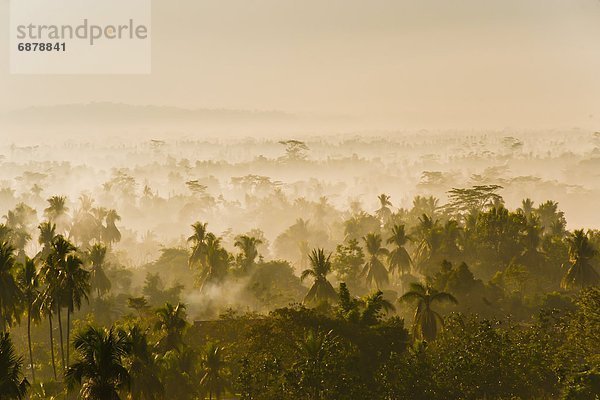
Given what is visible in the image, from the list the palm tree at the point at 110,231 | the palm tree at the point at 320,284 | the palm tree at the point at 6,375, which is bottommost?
the palm tree at the point at 110,231

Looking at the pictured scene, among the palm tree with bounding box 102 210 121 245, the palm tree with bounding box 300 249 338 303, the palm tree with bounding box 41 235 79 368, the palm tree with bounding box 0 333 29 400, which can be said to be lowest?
the palm tree with bounding box 102 210 121 245

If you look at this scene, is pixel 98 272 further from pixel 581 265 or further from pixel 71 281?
pixel 581 265

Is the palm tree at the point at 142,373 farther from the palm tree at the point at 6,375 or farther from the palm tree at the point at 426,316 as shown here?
the palm tree at the point at 426,316

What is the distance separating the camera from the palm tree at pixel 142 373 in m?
53.2

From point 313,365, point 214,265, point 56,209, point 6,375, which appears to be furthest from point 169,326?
point 56,209

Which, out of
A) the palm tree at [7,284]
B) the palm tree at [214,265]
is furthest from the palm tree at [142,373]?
the palm tree at [214,265]

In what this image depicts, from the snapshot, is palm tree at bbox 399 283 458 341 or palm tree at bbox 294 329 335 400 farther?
palm tree at bbox 399 283 458 341

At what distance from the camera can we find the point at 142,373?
54.0m

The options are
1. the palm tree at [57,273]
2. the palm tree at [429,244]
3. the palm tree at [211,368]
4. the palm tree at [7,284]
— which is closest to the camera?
the palm tree at [57,273]

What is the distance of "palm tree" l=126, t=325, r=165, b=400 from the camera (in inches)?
2094

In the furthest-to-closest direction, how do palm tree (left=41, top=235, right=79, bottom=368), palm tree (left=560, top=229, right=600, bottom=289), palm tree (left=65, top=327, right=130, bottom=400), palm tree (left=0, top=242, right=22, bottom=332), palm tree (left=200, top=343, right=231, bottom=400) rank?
palm tree (left=560, top=229, right=600, bottom=289) < palm tree (left=0, top=242, right=22, bottom=332) < palm tree (left=200, top=343, right=231, bottom=400) < palm tree (left=41, top=235, right=79, bottom=368) < palm tree (left=65, top=327, right=130, bottom=400)

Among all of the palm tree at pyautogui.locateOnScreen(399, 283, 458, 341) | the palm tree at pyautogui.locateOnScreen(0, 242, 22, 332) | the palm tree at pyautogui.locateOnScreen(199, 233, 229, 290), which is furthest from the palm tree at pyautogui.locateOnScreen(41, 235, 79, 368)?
the palm tree at pyautogui.locateOnScreen(199, 233, 229, 290)

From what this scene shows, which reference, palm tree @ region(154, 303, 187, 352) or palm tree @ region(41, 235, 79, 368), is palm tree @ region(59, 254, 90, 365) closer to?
palm tree @ region(41, 235, 79, 368)

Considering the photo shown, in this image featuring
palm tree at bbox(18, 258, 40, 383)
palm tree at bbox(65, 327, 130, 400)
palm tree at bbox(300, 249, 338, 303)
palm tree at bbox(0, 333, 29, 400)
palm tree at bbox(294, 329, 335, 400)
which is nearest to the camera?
palm tree at bbox(65, 327, 130, 400)
